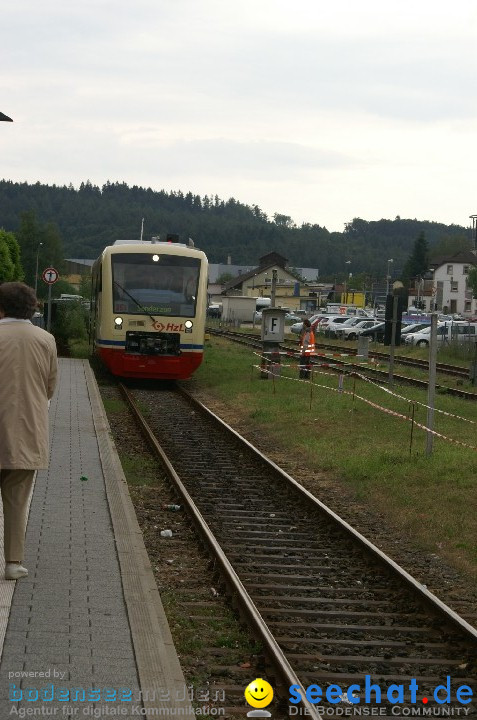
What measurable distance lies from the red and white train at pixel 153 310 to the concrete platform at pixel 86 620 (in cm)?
1357

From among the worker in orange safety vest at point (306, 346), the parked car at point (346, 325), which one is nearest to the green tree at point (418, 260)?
the parked car at point (346, 325)

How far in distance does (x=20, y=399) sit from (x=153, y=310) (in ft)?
59.3

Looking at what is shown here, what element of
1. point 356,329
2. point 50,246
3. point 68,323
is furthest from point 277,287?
point 68,323

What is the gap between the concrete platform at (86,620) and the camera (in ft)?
17.5

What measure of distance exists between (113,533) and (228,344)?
4107 centimetres

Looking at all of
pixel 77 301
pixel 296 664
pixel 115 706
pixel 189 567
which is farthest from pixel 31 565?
pixel 77 301

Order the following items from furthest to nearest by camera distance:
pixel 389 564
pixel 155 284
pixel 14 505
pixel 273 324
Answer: pixel 273 324 < pixel 155 284 < pixel 389 564 < pixel 14 505

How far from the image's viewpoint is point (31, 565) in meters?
8.00

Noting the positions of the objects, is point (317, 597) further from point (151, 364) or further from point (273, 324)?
point (273, 324)

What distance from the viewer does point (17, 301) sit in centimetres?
721

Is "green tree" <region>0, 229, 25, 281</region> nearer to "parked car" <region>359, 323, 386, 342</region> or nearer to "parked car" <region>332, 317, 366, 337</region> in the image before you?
"parked car" <region>332, 317, 366, 337</region>

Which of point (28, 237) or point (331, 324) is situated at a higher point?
point (28, 237)

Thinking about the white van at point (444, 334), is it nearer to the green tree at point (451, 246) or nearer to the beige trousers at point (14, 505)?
the beige trousers at point (14, 505)

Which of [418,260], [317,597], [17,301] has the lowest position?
[317,597]
